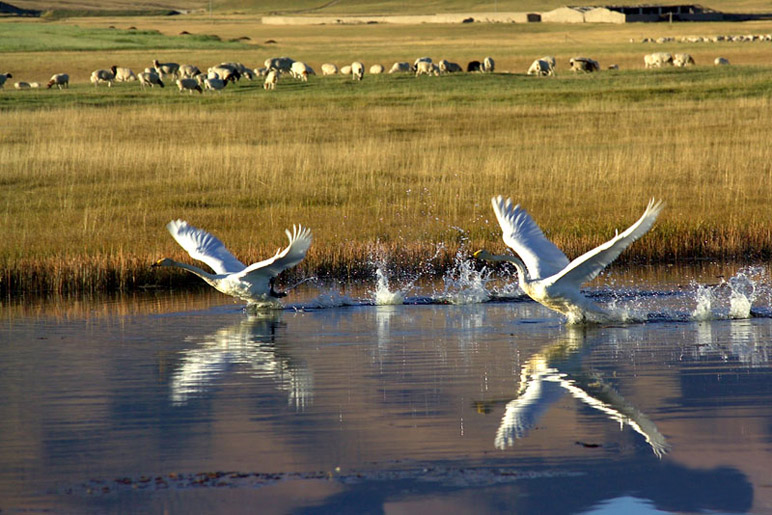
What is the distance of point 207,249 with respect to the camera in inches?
487

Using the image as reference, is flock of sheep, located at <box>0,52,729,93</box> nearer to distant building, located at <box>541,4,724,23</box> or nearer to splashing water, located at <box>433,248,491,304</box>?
splashing water, located at <box>433,248,491,304</box>

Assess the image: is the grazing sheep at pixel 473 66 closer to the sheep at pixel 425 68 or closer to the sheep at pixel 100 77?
the sheep at pixel 425 68

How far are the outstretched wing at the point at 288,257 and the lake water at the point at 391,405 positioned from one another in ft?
1.63

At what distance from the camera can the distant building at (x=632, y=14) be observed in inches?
4222

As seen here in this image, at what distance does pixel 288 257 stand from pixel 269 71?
136 ft

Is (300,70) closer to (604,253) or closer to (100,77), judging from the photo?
(100,77)

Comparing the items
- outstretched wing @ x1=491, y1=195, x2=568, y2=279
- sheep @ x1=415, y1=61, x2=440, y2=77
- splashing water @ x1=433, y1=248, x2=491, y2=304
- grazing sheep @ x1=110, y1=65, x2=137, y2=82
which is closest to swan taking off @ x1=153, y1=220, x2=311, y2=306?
splashing water @ x1=433, y1=248, x2=491, y2=304

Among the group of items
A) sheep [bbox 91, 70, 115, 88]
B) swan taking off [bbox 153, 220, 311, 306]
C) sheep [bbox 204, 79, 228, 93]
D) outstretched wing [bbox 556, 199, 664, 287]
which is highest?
sheep [bbox 91, 70, 115, 88]

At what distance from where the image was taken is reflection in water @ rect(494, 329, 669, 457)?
23.8ft

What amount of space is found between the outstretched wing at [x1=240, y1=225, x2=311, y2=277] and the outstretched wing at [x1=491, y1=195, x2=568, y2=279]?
69.9 inches

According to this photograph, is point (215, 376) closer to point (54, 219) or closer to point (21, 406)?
point (21, 406)

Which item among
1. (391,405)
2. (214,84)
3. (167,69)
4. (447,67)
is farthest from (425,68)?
(391,405)

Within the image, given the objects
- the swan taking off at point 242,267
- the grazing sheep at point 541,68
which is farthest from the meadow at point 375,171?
the grazing sheep at point 541,68

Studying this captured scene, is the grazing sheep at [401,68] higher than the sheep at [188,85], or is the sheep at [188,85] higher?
the grazing sheep at [401,68]
